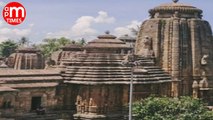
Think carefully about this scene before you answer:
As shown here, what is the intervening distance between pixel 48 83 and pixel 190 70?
9.88 meters

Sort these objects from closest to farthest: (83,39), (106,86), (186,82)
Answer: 1. (106,86)
2. (186,82)
3. (83,39)

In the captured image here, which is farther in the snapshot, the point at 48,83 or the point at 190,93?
the point at 190,93

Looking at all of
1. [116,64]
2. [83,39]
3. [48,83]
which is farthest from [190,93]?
[83,39]

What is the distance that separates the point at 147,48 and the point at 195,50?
3174 mm

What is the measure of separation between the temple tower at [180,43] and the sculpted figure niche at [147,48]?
103mm

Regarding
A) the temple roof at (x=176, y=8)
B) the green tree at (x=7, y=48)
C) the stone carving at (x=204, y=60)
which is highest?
the green tree at (x=7, y=48)

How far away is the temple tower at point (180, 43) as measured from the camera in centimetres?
2659

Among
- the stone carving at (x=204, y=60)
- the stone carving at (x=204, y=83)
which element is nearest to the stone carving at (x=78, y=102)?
the stone carving at (x=204, y=83)

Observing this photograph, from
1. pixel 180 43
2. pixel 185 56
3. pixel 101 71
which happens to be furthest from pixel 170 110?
pixel 180 43

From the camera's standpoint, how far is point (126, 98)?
23.5 metres

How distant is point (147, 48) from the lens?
26922 millimetres

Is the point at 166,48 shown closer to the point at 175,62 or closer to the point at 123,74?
the point at 175,62

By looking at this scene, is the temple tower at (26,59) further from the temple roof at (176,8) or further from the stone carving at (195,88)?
the stone carving at (195,88)

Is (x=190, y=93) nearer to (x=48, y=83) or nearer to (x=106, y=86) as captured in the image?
(x=106, y=86)
